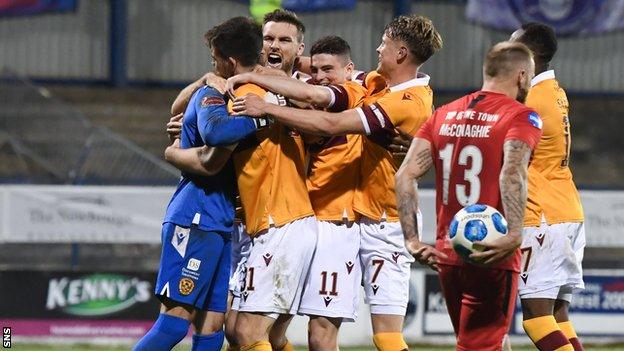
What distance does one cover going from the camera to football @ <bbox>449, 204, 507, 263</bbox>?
19.6ft

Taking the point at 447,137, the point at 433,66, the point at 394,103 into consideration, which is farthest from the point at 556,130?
the point at 433,66

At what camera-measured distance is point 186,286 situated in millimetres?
6773

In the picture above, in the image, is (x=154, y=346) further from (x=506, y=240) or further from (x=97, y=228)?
(x=97, y=228)

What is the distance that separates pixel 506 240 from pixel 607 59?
18267 millimetres

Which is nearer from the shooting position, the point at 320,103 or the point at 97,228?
the point at 320,103

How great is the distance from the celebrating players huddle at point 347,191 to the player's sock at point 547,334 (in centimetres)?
1

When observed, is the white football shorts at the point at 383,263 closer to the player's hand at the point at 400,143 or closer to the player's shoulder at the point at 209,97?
the player's hand at the point at 400,143

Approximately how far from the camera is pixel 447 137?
6238mm

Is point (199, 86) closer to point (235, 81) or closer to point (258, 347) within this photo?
point (235, 81)

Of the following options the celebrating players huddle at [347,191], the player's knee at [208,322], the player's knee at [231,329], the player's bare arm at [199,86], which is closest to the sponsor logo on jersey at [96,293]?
the celebrating players huddle at [347,191]

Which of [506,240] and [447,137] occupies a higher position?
[447,137]

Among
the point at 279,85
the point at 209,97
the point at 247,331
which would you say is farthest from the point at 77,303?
the point at 279,85

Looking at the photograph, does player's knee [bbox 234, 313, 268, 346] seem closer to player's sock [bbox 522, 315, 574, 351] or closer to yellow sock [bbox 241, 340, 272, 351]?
yellow sock [bbox 241, 340, 272, 351]

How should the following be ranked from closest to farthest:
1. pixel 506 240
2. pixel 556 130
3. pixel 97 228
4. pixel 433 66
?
pixel 506 240 → pixel 556 130 → pixel 97 228 → pixel 433 66
